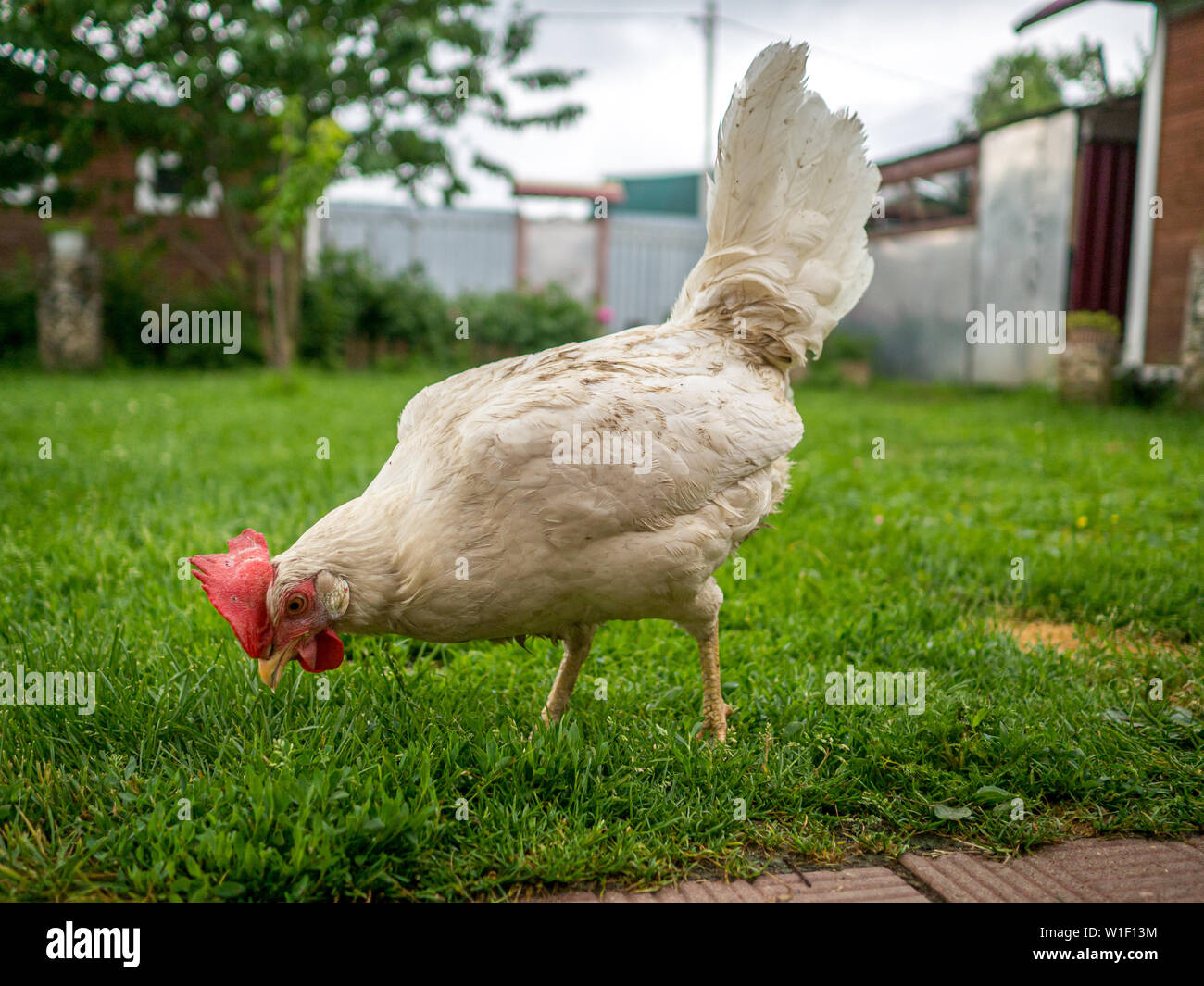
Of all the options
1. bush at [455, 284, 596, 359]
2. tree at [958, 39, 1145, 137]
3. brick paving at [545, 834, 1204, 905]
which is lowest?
brick paving at [545, 834, 1204, 905]

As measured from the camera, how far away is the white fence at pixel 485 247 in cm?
1738

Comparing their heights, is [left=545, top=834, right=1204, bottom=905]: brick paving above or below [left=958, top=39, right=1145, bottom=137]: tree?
below

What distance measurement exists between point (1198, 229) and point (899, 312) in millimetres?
5822

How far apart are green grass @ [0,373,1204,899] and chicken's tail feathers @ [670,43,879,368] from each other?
1.23 metres

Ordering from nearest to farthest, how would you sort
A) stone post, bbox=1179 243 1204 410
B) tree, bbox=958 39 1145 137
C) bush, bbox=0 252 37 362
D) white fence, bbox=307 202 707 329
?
stone post, bbox=1179 243 1204 410, bush, bbox=0 252 37 362, white fence, bbox=307 202 707 329, tree, bbox=958 39 1145 137

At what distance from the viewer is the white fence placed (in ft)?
57.0

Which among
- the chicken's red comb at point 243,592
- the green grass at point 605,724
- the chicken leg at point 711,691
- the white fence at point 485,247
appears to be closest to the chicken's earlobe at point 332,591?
the chicken's red comb at point 243,592

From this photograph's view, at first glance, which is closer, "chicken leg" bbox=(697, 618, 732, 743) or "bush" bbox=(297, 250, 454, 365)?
"chicken leg" bbox=(697, 618, 732, 743)

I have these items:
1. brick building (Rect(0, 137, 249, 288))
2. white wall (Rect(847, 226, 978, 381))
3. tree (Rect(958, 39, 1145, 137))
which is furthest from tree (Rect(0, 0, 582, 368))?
tree (Rect(958, 39, 1145, 137))

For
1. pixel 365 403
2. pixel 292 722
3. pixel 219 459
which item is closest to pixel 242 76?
pixel 365 403

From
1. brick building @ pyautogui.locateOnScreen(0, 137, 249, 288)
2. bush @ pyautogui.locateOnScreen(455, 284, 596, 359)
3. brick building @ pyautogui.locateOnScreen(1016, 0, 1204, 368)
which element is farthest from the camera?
bush @ pyautogui.locateOnScreen(455, 284, 596, 359)

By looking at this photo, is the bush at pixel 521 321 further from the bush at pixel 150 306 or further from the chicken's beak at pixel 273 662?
the chicken's beak at pixel 273 662

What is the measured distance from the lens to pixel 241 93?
14289 mm

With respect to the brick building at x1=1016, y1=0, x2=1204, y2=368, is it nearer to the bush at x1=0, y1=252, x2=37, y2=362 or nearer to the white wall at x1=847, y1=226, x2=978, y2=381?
the white wall at x1=847, y1=226, x2=978, y2=381
